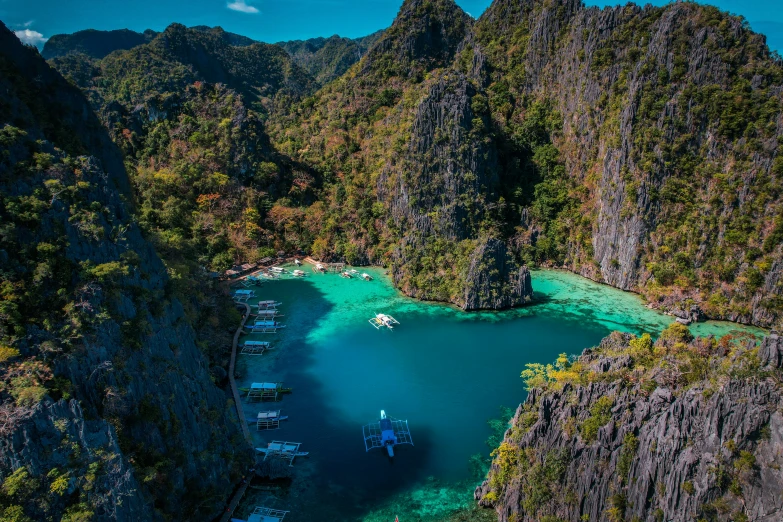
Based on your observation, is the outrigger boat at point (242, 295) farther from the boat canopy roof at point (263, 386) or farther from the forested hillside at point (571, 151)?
the boat canopy roof at point (263, 386)

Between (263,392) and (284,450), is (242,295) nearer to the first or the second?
(263,392)

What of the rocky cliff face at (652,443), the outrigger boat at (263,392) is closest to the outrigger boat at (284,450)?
the outrigger boat at (263,392)

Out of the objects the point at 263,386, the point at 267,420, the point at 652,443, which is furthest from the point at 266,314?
the point at 652,443

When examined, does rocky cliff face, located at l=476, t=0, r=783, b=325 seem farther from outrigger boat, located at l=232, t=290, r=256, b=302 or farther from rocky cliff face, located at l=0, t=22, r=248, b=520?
rocky cliff face, located at l=0, t=22, r=248, b=520

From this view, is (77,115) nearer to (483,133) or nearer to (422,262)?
(422,262)

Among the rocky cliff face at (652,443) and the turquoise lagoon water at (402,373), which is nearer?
the rocky cliff face at (652,443)
